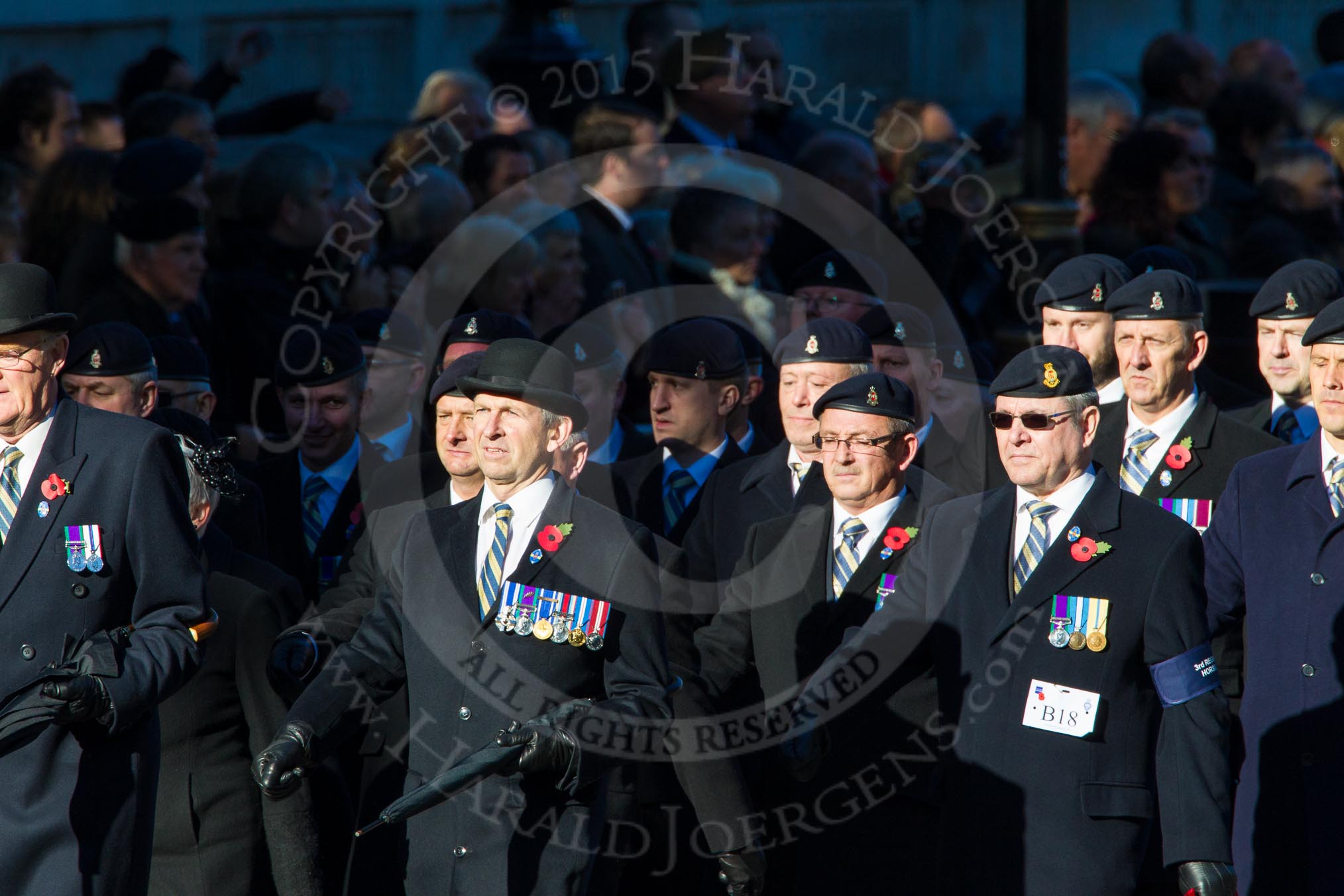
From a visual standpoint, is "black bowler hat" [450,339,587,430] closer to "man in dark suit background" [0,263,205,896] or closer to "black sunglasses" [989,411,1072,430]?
"man in dark suit background" [0,263,205,896]

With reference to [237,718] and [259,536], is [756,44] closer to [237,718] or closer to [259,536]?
[259,536]

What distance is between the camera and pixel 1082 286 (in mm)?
7672

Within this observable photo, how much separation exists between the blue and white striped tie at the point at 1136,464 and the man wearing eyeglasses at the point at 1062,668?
4.42 feet

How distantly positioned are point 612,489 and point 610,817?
178 cm

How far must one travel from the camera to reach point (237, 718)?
20.1ft

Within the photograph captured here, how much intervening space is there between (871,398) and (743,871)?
1.51m

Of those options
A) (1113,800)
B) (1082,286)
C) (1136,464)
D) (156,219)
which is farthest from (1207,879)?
(156,219)

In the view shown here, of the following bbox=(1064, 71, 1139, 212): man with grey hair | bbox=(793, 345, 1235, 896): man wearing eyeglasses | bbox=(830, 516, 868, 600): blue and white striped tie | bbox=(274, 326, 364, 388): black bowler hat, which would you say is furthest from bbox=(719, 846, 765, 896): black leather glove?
bbox=(1064, 71, 1139, 212): man with grey hair

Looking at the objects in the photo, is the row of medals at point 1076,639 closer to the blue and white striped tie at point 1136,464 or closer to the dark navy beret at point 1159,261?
the blue and white striped tie at point 1136,464

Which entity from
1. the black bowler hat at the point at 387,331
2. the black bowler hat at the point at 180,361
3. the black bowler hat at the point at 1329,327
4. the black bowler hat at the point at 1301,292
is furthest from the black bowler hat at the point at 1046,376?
the black bowler hat at the point at 387,331

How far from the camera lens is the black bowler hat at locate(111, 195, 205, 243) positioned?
8.74m

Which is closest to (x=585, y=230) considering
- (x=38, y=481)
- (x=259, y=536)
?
(x=259, y=536)

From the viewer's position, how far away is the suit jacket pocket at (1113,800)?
5480 mm

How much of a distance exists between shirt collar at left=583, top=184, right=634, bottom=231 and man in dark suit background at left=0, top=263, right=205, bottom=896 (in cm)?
498
